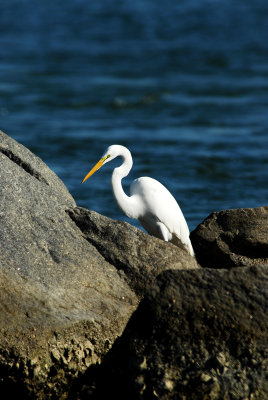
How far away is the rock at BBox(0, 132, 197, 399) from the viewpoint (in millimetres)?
3861

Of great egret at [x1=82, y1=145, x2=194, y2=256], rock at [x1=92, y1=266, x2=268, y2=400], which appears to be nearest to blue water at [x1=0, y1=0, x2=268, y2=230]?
great egret at [x1=82, y1=145, x2=194, y2=256]

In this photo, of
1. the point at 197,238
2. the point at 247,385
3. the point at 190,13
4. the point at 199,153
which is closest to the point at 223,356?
the point at 247,385

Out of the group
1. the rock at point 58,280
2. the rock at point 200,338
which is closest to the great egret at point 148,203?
the rock at point 58,280

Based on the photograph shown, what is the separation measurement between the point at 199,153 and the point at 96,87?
16.6 ft

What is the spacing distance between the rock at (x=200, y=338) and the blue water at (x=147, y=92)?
13.2 feet

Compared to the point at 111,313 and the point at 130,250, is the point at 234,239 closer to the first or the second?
the point at 130,250

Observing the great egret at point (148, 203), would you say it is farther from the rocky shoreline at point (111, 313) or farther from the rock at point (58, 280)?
the rocky shoreline at point (111, 313)

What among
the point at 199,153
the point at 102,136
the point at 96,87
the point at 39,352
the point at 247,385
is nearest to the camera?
the point at 247,385

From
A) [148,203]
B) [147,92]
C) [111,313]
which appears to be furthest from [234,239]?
[147,92]

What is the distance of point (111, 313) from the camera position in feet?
13.4

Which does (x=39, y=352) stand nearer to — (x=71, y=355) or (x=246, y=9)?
(x=71, y=355)

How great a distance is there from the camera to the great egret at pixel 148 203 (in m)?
5.61

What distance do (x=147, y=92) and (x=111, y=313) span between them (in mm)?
11413

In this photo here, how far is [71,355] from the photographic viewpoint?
3.93 m
